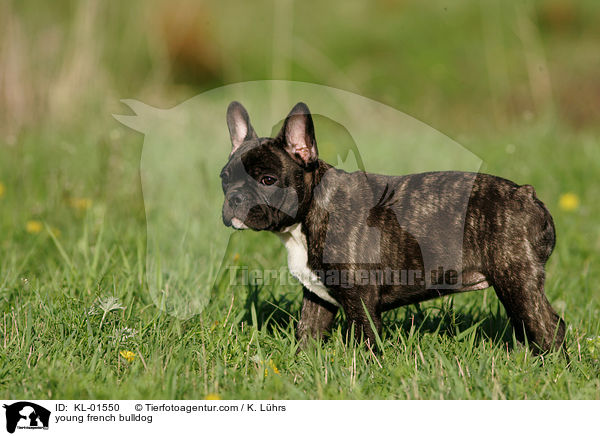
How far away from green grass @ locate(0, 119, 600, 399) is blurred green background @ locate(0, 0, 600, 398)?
2 cm

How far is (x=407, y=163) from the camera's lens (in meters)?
6.79

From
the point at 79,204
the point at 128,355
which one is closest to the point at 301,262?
the point at 128,355

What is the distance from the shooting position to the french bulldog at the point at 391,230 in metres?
3.53

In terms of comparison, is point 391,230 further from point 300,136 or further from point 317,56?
point 317,56

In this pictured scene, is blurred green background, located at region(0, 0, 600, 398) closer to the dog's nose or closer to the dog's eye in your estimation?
the dog's nose

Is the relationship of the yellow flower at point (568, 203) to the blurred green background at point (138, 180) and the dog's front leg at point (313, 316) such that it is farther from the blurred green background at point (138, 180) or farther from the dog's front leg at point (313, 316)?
the dog's front leg at point (313, 316)

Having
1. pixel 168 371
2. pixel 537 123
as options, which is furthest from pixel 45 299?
pixel 537 123

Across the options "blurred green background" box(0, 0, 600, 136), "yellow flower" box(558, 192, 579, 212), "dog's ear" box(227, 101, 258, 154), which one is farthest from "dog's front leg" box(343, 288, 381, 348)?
"yellow flower" box(558, 192, 579, 212)

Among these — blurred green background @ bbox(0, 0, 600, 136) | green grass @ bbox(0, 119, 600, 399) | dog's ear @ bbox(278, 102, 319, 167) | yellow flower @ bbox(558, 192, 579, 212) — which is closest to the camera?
green grass @ bbox(0, 119, 600, 399)

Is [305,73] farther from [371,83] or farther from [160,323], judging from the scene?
[160,323]

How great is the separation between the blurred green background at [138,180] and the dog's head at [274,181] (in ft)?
2.63

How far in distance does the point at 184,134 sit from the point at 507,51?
10500 millimetres
